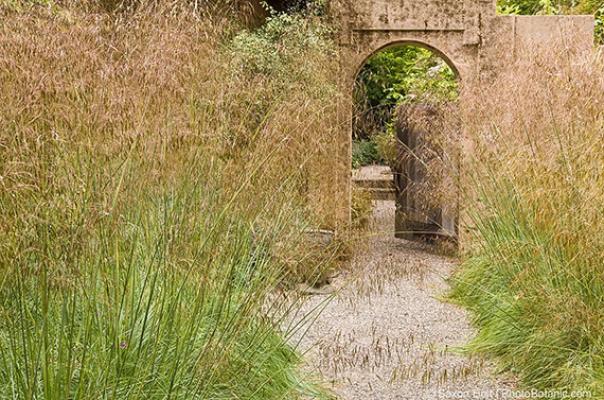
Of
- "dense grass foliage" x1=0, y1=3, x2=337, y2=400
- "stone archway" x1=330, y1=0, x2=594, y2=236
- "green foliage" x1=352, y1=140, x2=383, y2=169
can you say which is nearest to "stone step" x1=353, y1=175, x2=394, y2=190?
"green foliage" x1=352, y1=140, x2=383, y2=169

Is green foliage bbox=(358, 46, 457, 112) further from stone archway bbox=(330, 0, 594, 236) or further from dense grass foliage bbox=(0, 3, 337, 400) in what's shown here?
dense grass foliage bbox=(0, 3, 337, 400)

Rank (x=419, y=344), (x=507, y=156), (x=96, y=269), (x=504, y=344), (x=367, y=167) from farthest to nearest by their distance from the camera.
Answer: (x=367, y=167) < (x=419, y=344) < (x=507, y=156) < (x=504, y=344) < (x=96, y=269)

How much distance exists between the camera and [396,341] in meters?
5.41

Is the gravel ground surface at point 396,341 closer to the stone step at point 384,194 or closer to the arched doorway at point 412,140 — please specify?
the arched doorway at point 412,140

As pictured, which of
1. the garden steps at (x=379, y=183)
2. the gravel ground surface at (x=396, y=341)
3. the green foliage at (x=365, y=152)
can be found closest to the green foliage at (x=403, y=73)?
the green foliage at (x=365, y=152)

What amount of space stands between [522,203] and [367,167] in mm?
11634

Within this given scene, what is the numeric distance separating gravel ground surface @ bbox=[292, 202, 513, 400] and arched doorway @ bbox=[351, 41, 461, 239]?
66cm

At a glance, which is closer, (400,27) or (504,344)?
(504,344)

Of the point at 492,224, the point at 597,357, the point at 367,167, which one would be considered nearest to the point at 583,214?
the point at 597,357

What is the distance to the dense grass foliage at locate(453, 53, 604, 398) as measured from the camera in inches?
157

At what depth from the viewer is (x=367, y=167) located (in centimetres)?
1656

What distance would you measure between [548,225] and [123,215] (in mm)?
2619

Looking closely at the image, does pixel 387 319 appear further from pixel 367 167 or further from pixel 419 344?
pixel 367 167

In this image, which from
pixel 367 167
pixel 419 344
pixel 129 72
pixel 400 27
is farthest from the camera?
pixel 367 167
